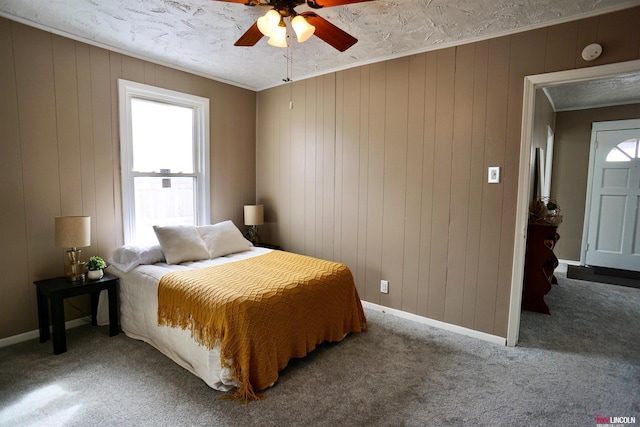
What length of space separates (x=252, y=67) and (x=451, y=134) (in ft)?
6.98

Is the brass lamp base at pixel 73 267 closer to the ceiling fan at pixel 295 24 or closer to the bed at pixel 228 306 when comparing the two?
the bed at pixel 228 306

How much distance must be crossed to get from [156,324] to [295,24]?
2323mm

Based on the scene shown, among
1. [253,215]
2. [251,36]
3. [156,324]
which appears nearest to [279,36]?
[251,36]

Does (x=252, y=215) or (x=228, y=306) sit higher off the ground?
(x=252, y=215)

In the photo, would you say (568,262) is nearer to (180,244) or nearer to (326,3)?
(326,3)

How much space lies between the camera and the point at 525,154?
100.0 inches

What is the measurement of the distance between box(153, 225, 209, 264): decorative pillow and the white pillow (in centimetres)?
8

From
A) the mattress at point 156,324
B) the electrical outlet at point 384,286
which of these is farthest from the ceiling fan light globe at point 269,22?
the electrical outlet at point 384,286

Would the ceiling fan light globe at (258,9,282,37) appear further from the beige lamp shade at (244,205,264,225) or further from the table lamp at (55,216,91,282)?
the beige lamp shade at (244,205,264,225)

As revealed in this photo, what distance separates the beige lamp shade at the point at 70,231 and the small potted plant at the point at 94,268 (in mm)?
195

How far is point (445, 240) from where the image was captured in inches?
117

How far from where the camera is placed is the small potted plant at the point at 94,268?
2.71 m

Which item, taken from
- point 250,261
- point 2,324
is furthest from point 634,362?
point 2,324

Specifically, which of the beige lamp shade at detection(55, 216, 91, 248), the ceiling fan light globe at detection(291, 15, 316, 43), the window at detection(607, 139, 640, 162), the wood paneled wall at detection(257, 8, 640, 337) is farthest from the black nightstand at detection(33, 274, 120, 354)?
the window at detection(607, 139, 640, 162)
